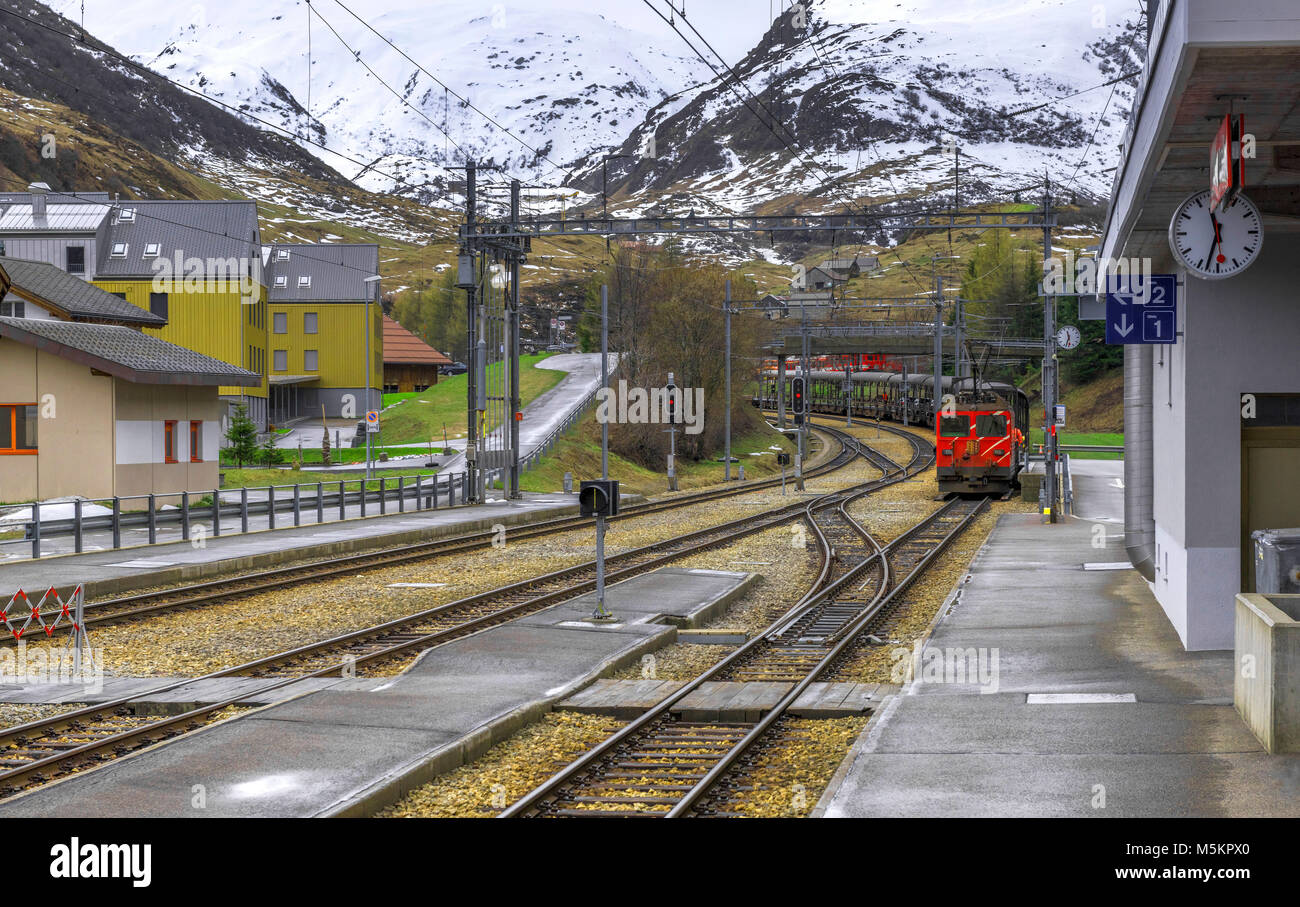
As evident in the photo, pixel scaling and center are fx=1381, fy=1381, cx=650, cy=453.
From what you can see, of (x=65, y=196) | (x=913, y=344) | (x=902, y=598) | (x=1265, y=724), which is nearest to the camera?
(x=1265, y=724)

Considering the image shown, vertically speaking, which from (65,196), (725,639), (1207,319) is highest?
(65,196)

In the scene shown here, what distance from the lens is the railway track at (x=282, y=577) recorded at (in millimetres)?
17781

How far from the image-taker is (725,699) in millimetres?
12500

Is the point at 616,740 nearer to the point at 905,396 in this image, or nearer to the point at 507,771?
the point at 507,771

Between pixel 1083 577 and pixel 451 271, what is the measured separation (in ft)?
442

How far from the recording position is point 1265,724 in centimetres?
927

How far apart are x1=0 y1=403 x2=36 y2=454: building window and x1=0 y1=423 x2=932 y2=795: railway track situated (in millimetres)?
15862

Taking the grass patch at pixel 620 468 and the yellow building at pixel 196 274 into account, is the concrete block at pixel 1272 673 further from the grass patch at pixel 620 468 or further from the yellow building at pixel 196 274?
the yellow building at pixel 196 274

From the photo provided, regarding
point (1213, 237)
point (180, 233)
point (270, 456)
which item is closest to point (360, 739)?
point (1213, 237)

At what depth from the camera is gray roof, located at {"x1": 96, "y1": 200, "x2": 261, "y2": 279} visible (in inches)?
2539

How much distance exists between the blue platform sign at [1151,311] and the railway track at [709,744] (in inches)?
180
